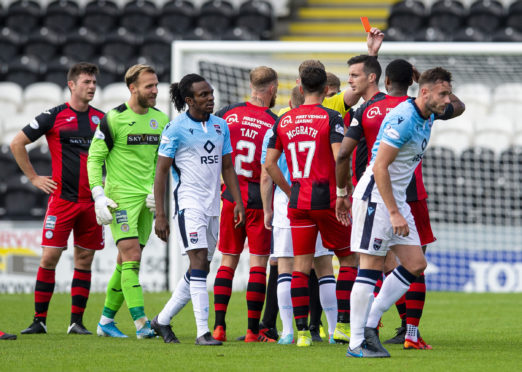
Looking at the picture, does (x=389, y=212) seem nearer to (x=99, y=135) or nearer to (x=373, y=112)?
(x=373, y=112)

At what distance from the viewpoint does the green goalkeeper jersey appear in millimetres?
7387

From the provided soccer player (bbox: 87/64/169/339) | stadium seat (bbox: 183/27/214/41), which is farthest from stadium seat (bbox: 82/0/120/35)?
soccer player (bbox: 87/64/169/339)

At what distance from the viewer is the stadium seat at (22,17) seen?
19.0m

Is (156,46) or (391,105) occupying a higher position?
(156,46)

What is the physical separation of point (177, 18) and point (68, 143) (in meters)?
11.1

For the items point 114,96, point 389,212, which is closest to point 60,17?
point 114,96

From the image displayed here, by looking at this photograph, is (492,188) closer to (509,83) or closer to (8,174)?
(509,83)

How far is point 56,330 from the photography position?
8.18m

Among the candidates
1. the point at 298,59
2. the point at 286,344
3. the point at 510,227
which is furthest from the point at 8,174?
the point at 286,344

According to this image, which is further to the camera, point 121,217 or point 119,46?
point 119,46

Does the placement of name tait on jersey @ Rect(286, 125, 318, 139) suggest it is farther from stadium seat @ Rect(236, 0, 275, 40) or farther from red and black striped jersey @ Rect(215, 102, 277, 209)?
stadium seat @ Rect(236, 0, 275, 40)

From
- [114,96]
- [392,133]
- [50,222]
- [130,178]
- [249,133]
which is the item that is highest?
[114,96]

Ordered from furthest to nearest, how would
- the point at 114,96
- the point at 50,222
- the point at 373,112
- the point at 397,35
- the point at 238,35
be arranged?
the point at 238,35 < the point at 397,35 < the point at 114,96 < the point at 50,222 < the point at 373,112

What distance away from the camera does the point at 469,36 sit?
55.1 feet
